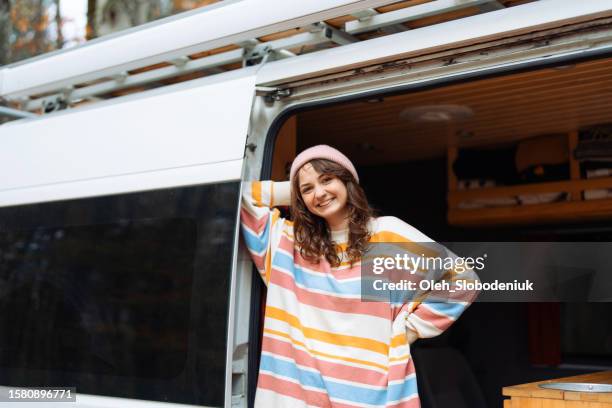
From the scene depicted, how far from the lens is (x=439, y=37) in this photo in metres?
2.21

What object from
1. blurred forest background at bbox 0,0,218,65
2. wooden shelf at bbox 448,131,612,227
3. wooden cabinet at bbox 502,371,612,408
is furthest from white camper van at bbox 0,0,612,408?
blurred forest background at bbox 0,0,218,65

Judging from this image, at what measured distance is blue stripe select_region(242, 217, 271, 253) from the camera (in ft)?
8.42

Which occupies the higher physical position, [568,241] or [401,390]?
[568,241]

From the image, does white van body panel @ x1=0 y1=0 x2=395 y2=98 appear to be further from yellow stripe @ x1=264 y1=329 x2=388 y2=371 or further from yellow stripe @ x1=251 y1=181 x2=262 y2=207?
yellow stripe @ x1=264 y1=329 x2=388 y2=371

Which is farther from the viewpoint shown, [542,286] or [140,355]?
[542,286]

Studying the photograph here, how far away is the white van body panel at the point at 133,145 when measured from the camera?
2.52m

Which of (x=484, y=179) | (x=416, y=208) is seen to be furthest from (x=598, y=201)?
(x=416, y=208)

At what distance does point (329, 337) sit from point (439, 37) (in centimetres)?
96

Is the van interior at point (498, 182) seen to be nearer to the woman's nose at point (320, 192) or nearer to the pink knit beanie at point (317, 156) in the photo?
the pink knit beanie at point (317, 156)

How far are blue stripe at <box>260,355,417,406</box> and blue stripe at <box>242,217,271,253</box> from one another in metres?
0.35

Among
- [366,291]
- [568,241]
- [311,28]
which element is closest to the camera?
[366,291]

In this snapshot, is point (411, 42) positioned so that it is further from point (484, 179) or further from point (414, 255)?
point (484, 179)

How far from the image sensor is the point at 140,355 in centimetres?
258

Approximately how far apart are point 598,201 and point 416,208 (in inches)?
51.4
